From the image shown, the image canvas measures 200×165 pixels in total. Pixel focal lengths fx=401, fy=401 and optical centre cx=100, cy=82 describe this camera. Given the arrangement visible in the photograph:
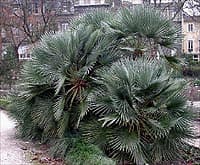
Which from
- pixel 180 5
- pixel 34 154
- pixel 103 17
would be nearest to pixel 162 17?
pixel 103 17

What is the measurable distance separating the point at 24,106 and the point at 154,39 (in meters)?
3.53

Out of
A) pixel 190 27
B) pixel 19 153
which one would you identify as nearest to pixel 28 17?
pixel 19 153

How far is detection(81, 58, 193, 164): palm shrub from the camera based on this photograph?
7168 mm

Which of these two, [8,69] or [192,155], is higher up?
[192,155]

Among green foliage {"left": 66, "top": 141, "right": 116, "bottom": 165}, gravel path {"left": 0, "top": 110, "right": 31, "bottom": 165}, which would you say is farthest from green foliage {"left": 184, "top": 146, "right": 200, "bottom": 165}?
gravel path {"left": 0, "top": 110, "right": 31, "bottom": 165}

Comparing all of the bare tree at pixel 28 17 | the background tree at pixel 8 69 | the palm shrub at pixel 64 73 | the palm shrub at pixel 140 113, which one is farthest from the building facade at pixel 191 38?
the palm shrub at pixel 140 113

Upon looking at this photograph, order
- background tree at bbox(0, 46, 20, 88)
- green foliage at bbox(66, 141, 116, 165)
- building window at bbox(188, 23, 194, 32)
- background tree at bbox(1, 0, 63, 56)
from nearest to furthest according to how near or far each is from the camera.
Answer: green foliage at bbox(66, 141, 116, 165)
background tree at bbox(0, 46, 20, 88)
background tree at bbox(1, 0, 63, 56)
building window at bbox(188, 23, 194, 32)

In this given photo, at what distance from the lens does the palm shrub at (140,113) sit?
717cm

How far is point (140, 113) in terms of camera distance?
7.21 meters

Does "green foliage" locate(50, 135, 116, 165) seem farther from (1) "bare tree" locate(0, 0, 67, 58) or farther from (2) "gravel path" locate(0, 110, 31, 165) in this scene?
(1) "bare tree" locate(0, 0, 67, 58)

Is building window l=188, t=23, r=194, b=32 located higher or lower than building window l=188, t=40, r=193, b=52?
higher

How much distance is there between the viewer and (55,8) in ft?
82.8

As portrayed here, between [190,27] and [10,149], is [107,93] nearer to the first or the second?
[10,149]

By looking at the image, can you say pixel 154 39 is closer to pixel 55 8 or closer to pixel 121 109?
pixel 121 109
